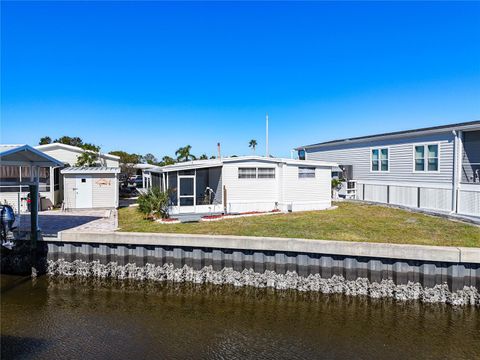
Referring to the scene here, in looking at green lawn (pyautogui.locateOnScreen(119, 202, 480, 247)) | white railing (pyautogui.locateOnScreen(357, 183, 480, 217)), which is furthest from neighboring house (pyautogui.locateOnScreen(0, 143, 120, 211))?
white railing (pyautogui.locateOnScreen(357, 183, 480, 217))

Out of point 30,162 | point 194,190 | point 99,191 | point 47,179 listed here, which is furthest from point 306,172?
point 47,179

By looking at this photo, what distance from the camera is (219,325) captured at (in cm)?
801

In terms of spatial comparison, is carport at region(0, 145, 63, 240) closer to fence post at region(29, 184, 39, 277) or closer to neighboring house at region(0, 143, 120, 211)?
fence post at region(29, 184, 39, 277)

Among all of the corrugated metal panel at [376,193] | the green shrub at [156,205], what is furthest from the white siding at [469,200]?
the green shrub at [156,205]

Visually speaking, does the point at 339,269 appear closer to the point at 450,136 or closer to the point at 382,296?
the point at 382,296

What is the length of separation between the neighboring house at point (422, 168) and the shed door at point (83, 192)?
1640 centimetres

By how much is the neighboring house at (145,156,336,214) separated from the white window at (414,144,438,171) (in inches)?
192

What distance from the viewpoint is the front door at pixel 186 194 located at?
15.6 meters

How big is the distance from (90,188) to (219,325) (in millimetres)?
13994

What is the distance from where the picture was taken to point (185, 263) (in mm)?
10766

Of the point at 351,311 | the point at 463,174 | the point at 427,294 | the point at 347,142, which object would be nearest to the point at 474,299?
the point at 427,294

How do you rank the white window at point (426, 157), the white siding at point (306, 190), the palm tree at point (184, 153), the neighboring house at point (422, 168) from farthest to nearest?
1. the palm tree at point (184, 153)
2. the white siding at point (306, 190)
3. the white window at point (426, 157)
4. the neighboring house at point (422, 168)

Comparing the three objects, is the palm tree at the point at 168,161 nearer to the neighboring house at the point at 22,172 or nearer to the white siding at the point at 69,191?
the white siding at the point at 69,191

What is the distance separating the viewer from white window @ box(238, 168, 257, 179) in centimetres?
1622
